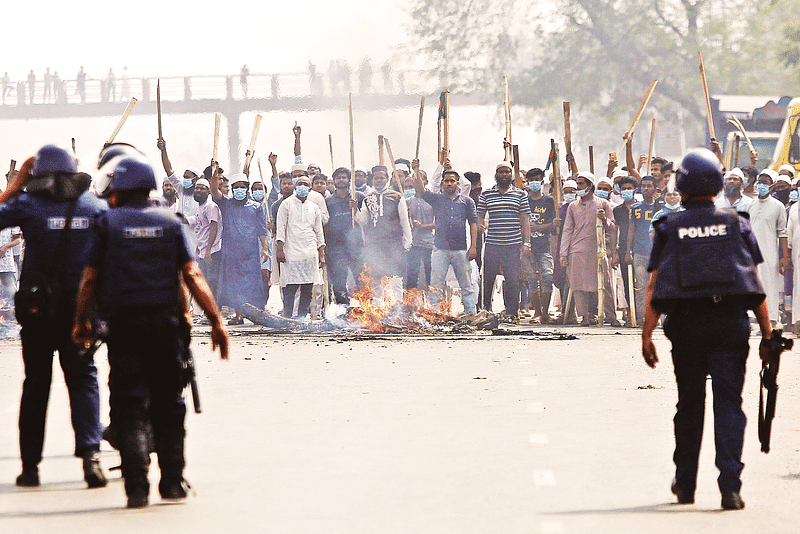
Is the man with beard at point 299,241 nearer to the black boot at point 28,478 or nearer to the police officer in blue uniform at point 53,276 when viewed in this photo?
the police officer in blue uniform at point 53,276

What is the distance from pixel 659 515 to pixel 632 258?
37.2ft

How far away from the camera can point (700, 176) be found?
242 inches

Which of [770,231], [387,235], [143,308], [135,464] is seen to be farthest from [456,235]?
[135,464]

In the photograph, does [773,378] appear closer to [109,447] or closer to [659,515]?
[659,515]

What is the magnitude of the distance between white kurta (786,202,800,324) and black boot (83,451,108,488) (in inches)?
416

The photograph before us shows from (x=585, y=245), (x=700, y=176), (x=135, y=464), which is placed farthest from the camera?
(x=585, y=245)

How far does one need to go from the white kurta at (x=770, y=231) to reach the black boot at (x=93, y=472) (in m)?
10.7

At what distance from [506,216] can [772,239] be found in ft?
10.4

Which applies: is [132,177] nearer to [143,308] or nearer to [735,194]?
[143,308]

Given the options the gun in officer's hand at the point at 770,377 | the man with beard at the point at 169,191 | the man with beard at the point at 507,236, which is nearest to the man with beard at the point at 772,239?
Answer: the man with beard at the point at 507,236

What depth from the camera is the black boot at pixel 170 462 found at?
606 cm

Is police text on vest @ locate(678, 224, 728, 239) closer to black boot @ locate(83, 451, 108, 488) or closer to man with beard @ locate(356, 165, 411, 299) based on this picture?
black boot @ locate(83, 451, 108, 488)

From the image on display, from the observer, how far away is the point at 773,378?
6.28 meters

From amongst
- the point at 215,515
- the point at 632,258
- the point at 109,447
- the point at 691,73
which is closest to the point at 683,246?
the point at 215,515
